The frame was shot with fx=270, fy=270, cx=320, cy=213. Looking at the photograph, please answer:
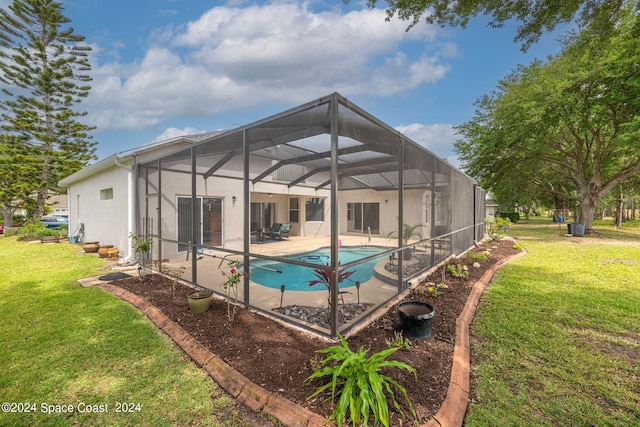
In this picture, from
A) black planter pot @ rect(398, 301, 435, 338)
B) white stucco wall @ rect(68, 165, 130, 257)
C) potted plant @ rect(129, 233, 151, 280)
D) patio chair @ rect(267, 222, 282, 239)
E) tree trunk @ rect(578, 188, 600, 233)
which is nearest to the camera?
black planter pot @ rect(398, 301, 435, 338)

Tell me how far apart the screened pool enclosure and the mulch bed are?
28 cm

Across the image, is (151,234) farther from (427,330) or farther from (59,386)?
(427,330)

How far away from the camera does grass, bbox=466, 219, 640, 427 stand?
207cm

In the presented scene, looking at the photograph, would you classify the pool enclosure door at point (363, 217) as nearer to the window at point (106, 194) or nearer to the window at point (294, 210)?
the window at point (294, 210)

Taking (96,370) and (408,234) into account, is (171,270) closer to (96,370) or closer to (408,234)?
(96,370)

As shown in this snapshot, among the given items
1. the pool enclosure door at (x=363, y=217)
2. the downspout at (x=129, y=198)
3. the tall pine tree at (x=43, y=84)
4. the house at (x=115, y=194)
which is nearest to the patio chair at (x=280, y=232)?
the pool enclosure door at (x=363, y=217)

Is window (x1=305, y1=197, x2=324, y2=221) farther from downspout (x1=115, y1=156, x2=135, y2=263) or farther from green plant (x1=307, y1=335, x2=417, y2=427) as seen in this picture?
green plant (x1=307, y1=335, x2=417, y2=427)

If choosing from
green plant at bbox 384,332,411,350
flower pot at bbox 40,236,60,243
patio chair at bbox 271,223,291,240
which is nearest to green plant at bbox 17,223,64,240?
flower pot at bbox 40,236,60,243

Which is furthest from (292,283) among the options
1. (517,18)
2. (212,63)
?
(212,63)

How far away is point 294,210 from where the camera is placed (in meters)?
13.5

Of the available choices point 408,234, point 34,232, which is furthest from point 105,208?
point 408,234

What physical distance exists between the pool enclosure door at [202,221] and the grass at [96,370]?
1713 mm

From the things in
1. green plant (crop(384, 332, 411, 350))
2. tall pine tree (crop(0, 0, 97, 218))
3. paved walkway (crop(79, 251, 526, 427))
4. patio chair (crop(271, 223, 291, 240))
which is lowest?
paved walkway (crop(79, 251, 526, 427))

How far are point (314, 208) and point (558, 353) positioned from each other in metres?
9.95
